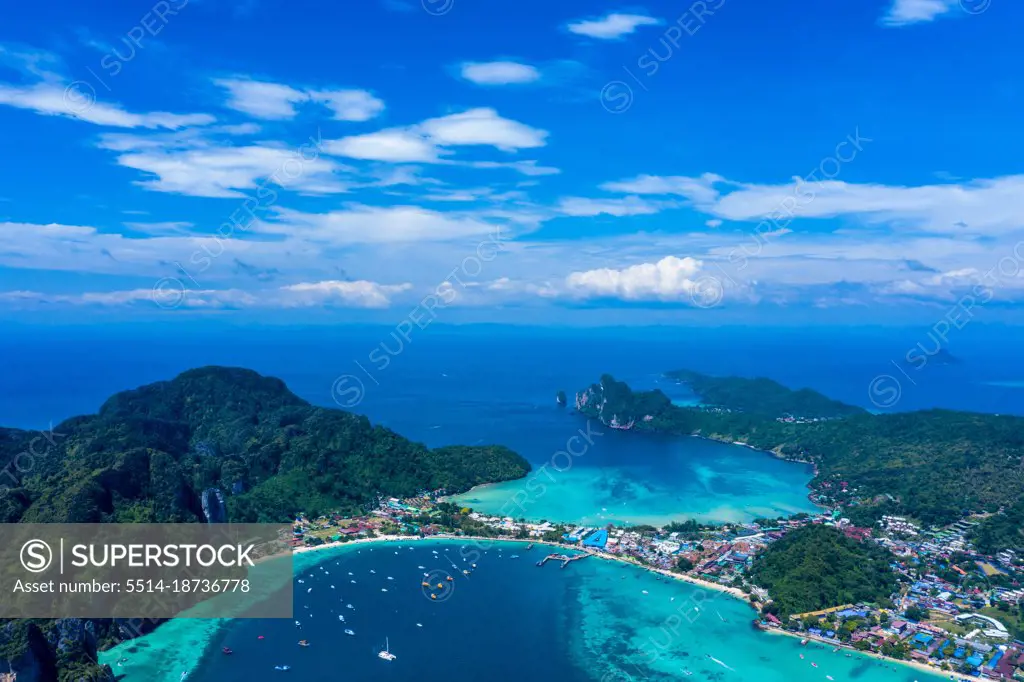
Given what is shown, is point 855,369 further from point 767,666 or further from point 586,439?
point 767,666

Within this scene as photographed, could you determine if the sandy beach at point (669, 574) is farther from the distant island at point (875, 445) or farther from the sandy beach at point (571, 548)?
the distant island at point (875, 445)

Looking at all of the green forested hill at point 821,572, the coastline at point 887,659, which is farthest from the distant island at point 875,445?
the coastline at point 887,659

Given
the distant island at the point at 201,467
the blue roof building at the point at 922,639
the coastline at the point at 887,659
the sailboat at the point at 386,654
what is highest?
the distant island at the point at 201,467

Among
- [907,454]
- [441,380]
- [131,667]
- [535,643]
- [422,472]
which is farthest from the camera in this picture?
[441,380]

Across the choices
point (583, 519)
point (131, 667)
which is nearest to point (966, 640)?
point (583, 519)

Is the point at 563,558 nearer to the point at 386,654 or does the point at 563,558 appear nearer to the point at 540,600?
the point at 540,600

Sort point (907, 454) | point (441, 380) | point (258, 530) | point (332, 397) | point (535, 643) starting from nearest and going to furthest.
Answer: point (535, 643) → point (258, 530) → point (907, 454) → point (332, 397) → point (441, 380)
